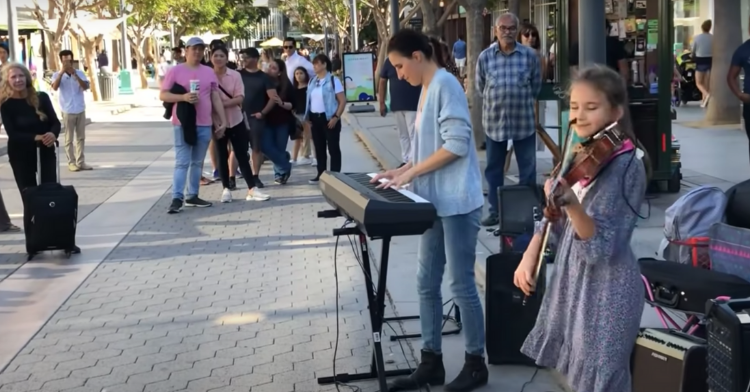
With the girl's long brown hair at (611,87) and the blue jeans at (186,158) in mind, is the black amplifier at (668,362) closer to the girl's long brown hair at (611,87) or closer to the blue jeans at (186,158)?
the girl's long brown hair at (611,87)

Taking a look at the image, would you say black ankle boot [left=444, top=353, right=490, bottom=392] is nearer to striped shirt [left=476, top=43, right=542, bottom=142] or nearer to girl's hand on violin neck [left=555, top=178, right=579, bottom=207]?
girl's hand on violin neck [left=555, top=178, right=579, bottom=207]

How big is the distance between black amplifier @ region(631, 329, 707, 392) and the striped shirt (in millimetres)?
4441

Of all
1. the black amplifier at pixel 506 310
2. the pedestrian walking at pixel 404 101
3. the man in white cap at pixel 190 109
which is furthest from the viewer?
the pedestrian walking at pixel 404 101

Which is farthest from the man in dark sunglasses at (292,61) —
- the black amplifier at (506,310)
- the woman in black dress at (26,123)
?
the black amplifier at (506,310)

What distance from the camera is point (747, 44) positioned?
8.61m

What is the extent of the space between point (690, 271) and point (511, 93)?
4031 mm

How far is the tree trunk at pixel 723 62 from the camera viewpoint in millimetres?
16719

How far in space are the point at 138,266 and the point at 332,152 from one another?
14.7 ft

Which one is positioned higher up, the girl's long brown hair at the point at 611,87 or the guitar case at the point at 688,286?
the girl's long brown hair at the point at 611,87

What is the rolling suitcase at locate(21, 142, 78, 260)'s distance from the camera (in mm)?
8641

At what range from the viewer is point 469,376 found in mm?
4996

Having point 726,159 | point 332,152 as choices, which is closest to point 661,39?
point 726,159

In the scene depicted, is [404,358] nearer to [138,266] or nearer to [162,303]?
[162,303]

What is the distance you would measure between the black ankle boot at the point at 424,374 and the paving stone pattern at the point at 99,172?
14.5 ft
